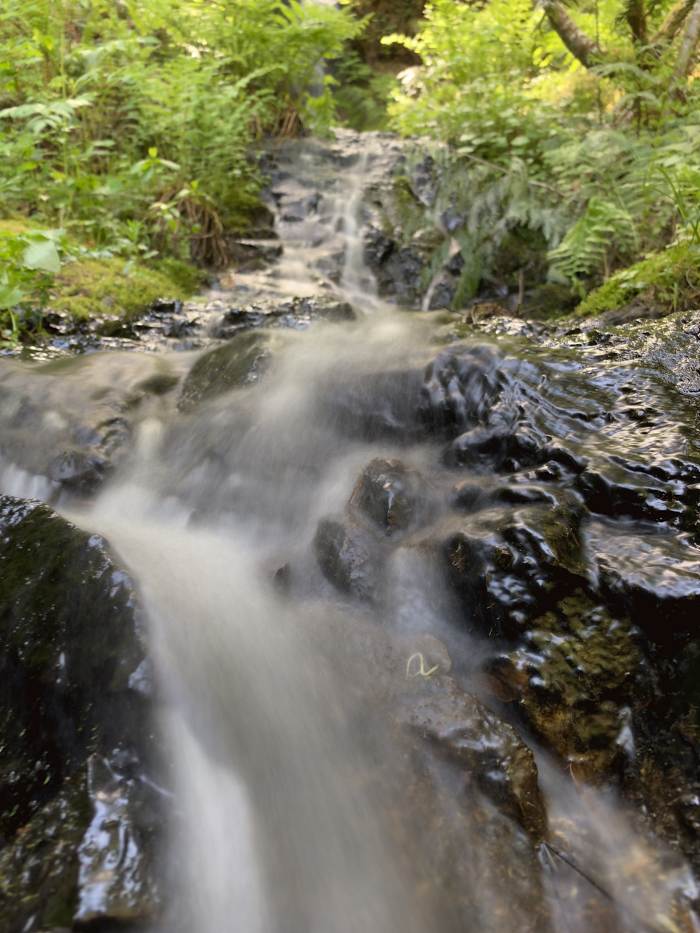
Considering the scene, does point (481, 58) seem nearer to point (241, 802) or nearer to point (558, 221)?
point (558, 221)

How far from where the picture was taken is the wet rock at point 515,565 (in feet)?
5.85

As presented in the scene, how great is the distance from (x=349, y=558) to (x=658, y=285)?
2.85 meters

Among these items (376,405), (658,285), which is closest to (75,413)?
(376,405)

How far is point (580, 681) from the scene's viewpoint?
5.39 ft

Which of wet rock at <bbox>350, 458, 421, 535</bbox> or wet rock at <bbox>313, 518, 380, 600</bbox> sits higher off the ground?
wet rock at <bbox>350, 458, 421, 535</bbox>

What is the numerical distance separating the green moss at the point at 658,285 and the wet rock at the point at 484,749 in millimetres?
2894

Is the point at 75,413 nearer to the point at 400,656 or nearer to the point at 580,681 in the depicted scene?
the point at 400,656

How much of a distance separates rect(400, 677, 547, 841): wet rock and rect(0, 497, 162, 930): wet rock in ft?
2.45

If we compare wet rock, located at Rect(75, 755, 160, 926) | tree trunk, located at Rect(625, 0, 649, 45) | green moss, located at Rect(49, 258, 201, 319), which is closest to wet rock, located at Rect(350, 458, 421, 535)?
wet rock, located at Rect(75, 755, 160, 926)

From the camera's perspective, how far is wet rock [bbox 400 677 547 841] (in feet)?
4.69

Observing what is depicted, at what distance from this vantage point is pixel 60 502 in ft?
9.57

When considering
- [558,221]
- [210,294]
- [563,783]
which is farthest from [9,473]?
[558,221]

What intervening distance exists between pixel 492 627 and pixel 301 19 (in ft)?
32.8

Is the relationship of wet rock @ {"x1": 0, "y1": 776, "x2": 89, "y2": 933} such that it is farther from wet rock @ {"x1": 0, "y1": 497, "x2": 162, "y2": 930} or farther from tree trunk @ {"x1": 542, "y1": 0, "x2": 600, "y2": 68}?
tree trunk @ {"x1": 542, "y1": 0, "x2": 600, "y2": 68}
